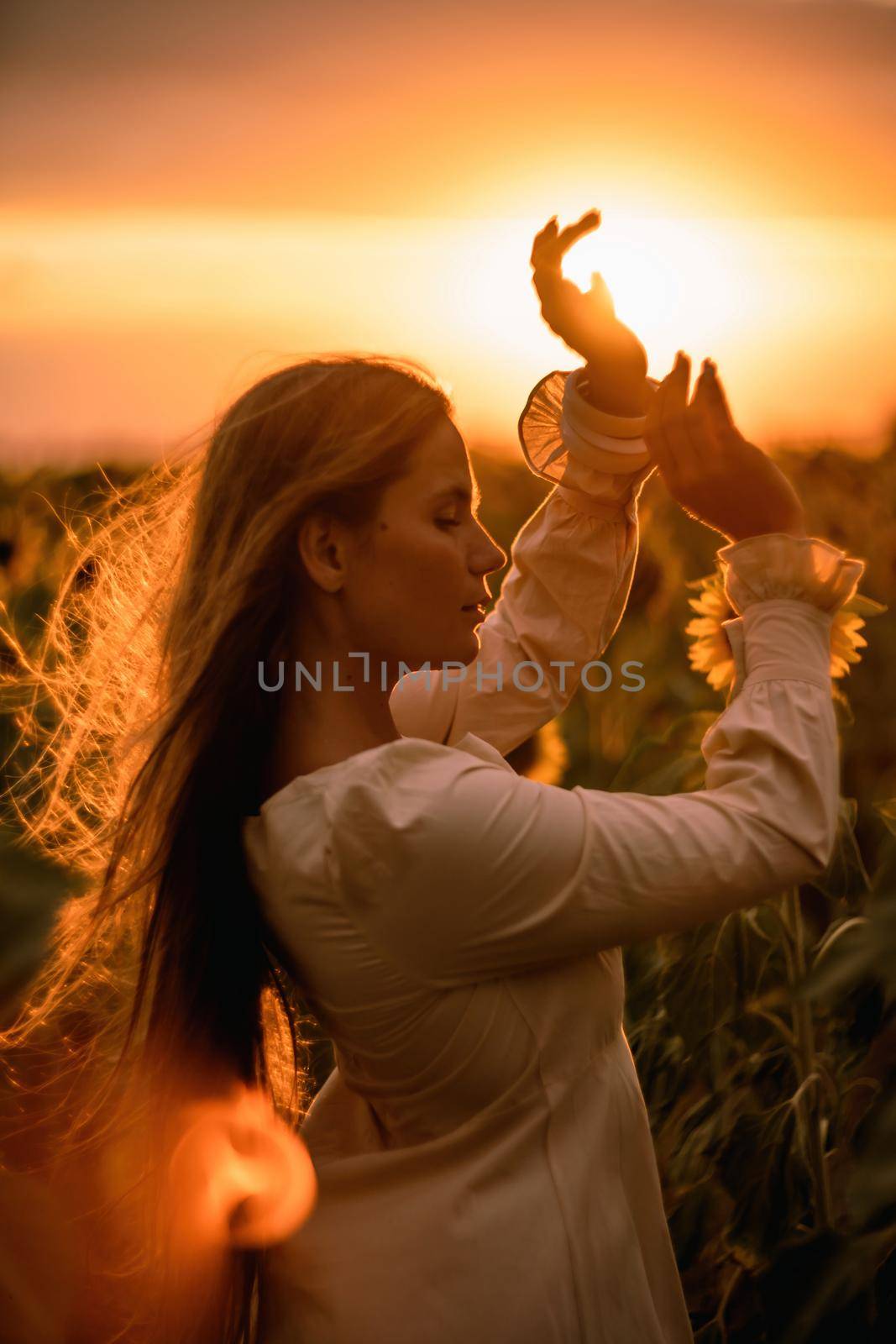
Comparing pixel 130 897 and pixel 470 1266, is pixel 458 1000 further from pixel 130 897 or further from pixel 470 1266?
pixel 130 897

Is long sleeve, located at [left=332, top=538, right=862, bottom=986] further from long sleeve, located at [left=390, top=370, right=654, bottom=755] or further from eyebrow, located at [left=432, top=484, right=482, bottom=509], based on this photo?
long sleeve, located at [left=390, top=370, right=654, bottom=755]

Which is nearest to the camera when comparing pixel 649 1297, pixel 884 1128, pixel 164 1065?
pixel 649 1297

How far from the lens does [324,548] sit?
1353 mm

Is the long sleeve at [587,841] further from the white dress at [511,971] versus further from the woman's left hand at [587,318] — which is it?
the woman's left hand at [587,318]

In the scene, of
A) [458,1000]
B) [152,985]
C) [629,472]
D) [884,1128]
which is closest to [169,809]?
[152,985]

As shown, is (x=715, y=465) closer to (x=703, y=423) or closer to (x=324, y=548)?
(x=703, y=423)

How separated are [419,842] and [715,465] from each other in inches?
16.2

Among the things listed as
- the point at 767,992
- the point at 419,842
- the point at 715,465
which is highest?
the point at 715,465

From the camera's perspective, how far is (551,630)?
1605 millimetres

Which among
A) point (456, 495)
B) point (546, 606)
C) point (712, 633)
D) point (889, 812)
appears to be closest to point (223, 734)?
point (456, 495)

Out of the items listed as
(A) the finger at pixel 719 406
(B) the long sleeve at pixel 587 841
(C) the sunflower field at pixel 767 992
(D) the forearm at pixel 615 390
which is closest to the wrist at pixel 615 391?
(D) the forearm at pixel 615 390

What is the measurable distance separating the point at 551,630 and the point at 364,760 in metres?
0.45

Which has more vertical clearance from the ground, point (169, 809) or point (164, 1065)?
point (169, 809)

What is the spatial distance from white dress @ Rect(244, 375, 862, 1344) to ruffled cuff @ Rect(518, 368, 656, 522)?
28 cm
